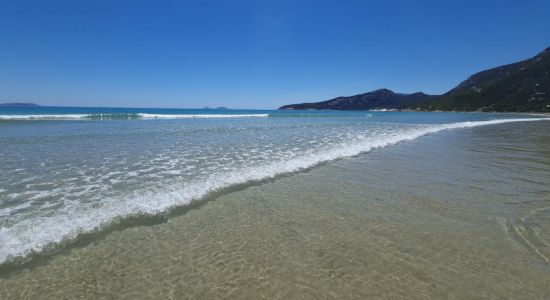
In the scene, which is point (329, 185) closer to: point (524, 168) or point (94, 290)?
point (94, 290)

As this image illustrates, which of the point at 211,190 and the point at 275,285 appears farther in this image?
the point at 211,190

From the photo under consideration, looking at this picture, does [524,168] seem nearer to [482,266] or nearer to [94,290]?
[482,266]

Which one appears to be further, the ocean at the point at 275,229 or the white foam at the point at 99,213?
the white foam at the point at 99,213

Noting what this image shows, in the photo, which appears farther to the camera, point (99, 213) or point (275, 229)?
point (99, 213)

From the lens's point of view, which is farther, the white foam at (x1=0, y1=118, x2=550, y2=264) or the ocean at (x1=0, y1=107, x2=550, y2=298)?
the white foam at (x1=0, y1=118, x2=550, y2=264)

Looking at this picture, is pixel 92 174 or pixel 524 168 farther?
pixel 524 168

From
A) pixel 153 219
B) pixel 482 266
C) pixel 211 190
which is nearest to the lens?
pixel 482 266

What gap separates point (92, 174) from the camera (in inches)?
373

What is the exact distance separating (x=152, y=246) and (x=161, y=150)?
10.9 meters

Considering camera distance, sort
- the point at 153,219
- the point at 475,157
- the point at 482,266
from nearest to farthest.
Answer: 1. the point at 482,266
2. the point at 153,219
3. the point at 475,157

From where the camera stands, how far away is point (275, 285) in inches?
150

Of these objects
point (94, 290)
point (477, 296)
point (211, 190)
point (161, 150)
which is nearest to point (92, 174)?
point (211, 190)

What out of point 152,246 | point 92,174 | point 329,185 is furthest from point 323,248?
point 92,174

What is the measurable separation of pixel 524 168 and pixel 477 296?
32.9 ft
